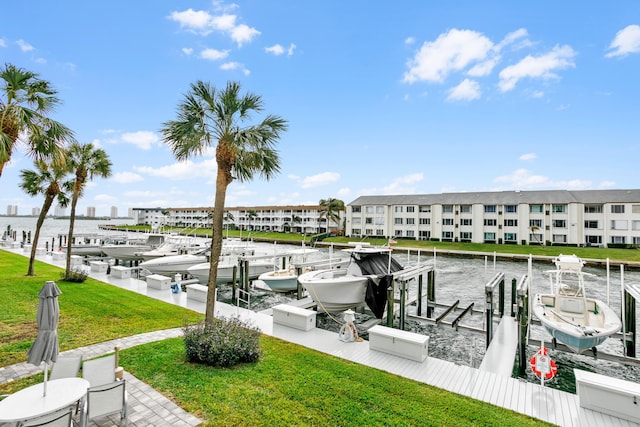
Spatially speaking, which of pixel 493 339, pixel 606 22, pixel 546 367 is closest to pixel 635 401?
pixel 546 367

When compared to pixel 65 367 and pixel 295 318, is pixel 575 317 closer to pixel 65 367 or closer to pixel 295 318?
pixel 295 318

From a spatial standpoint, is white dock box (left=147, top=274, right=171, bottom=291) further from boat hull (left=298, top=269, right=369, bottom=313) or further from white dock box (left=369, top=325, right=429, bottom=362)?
white dock box (left=369, top=325, right=429, bottom=362)

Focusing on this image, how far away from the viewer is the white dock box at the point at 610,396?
5.42 metres

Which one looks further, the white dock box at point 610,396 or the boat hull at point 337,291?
the boat hull at point 337,291

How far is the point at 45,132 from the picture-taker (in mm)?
9359

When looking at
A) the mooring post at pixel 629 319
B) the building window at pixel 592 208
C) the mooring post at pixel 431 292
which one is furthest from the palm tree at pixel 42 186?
the building window at pixel 592 208

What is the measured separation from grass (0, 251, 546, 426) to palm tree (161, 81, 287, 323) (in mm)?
1688

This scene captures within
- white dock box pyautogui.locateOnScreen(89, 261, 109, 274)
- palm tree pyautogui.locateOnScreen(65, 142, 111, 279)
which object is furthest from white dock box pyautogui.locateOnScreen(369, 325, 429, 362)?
white dock box pyautogui.locateOnScreen(89, 261, 109, 274)

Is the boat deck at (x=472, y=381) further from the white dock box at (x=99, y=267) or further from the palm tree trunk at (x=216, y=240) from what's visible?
the white dock box at (x=99, y=267)

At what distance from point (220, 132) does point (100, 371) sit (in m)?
5.89

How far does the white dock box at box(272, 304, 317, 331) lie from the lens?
10.2 meters

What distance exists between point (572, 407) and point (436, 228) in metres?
55.8

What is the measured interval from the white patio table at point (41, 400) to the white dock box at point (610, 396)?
858cm

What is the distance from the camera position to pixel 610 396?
559 cm
